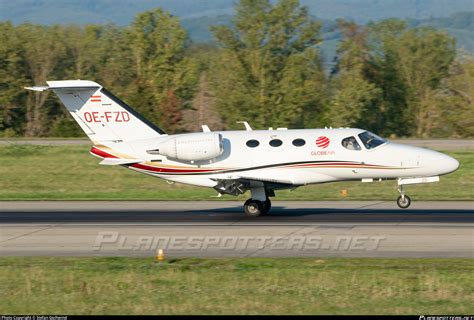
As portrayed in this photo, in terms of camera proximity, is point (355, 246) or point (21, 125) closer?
Answer: point (355, 246)

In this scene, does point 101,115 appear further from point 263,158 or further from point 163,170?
point 263,158

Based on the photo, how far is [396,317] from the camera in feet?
42.1

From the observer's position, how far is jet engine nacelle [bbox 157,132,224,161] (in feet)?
81.6

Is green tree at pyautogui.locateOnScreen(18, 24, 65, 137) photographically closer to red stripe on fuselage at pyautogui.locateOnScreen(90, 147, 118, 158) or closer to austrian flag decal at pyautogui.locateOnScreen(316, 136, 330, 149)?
red stripe on fuselage at pyautogui.locateOnScreen(90, 147, 118, 158)

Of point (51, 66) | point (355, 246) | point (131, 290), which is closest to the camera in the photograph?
point (131, 290)

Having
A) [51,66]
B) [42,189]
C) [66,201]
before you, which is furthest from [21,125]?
[66,201]

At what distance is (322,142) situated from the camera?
25.1 meters

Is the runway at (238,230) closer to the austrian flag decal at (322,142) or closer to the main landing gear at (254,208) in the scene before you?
the main landing gear at (254,208)

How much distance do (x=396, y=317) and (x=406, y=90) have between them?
60287 millimetres

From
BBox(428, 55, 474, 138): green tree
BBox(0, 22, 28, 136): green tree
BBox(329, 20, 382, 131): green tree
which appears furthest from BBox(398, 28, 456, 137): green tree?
BBox(0, 22, 28, 136): green tree

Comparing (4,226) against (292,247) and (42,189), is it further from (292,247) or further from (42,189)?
(42,189)

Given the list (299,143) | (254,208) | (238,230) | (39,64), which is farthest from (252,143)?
(39,64)

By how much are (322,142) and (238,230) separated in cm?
A: 457

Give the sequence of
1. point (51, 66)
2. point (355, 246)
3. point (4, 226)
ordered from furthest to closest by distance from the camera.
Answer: point (51, 66) → point (4, 226) → point (355, 246)
